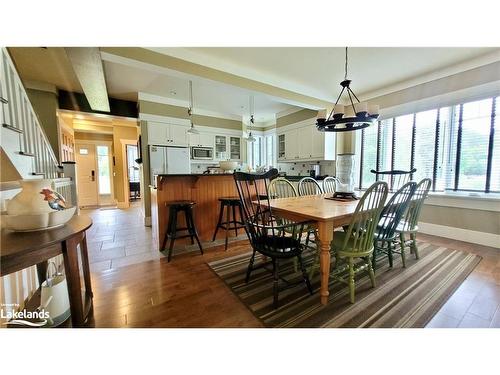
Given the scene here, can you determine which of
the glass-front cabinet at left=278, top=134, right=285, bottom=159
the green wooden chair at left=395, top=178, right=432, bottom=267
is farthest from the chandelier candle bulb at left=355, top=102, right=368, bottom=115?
the glass-front cabinet at left=278, top=134, right=285, bottom=159

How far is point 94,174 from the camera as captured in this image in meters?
6.44

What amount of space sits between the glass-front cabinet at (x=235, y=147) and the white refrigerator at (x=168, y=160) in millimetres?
→ 1418

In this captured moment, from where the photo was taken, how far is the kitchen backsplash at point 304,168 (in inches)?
186

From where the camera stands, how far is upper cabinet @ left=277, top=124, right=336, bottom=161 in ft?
14.4

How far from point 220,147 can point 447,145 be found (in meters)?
4.67

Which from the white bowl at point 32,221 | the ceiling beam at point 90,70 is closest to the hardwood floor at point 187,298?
the white bowl at point 32,221

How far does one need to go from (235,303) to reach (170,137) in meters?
3.91

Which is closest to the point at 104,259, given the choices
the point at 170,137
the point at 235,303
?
the point at 235,303

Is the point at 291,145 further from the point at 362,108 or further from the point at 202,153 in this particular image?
the point at 362,108

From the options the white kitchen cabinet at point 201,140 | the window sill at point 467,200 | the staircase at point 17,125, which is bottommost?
the window sill at point 467,200

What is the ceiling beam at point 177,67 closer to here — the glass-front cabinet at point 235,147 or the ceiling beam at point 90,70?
the ceiling beam at point 90,70

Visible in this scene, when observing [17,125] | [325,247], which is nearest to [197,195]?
[17,125]

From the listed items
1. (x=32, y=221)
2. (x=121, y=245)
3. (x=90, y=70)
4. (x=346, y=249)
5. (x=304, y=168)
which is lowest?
(x=121, y=245)
